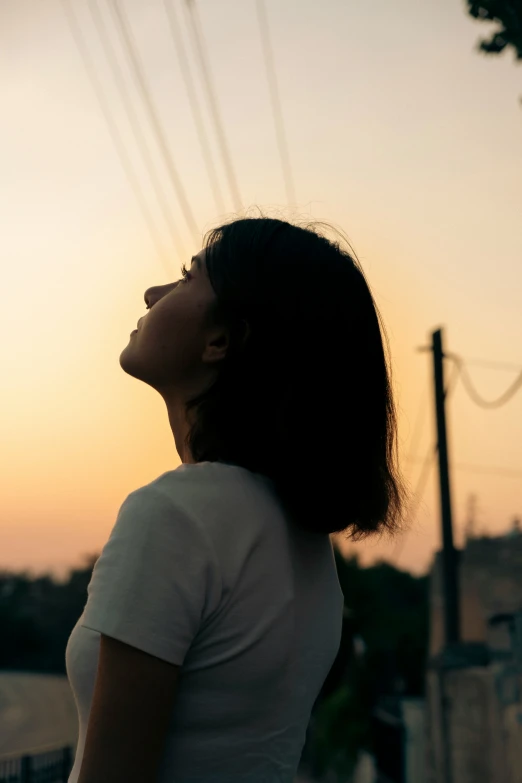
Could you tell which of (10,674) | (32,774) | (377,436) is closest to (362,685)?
(32,774)

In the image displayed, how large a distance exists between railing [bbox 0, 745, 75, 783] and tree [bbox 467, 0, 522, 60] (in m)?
6.35

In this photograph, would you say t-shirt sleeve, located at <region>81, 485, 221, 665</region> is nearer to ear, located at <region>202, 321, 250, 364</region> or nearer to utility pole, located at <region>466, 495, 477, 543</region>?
ear, located at <region>202, 321, 250, 364</region>

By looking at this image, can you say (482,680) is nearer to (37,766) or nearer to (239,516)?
(37,766)

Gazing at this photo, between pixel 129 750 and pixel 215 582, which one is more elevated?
pixel 215 582

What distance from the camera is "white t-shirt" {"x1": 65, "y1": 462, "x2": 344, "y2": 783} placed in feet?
3.57

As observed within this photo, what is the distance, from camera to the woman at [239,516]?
3.54ft

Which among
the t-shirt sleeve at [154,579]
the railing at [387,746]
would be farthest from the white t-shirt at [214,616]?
the railing at [387,746]

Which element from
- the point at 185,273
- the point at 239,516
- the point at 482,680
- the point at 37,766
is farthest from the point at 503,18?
the point at 482,680

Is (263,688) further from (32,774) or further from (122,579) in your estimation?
(32,774)

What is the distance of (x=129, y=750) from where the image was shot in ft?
3.47

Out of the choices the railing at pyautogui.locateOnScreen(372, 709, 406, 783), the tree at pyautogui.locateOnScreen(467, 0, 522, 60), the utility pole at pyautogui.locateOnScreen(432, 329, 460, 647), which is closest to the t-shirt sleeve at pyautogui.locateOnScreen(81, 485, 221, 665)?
the tree at pyautogui.locateOnScreen(467, 0, 522, 60)

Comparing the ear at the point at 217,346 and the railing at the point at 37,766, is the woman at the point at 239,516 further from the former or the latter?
the railing at the point at 37,766

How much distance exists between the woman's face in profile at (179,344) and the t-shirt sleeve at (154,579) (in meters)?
0.33

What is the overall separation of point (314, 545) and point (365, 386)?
257 mm
